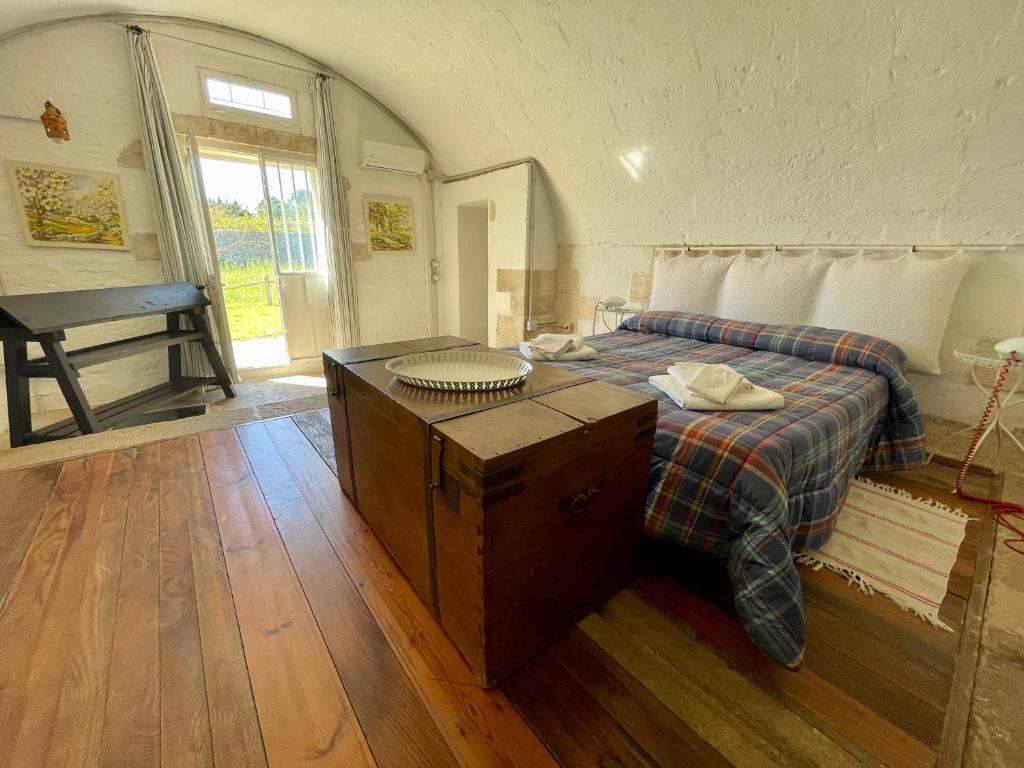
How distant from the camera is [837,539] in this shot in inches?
61.7

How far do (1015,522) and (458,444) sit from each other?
7.63ft

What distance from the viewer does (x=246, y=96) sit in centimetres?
349

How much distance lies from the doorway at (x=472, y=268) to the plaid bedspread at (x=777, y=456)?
296 centimetres

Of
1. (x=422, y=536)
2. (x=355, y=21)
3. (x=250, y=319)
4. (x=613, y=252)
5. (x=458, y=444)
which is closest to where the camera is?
(x=458, y=444)

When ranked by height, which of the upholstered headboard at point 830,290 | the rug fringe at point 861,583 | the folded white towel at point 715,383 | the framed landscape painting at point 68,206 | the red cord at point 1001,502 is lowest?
the rug fringe at point 861,583

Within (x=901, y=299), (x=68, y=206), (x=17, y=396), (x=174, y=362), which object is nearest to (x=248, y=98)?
(x=68, y=206)

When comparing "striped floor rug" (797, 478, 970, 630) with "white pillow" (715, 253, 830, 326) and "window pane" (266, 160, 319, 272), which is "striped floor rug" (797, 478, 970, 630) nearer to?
"white pillow" (715, 253, 830, 326)

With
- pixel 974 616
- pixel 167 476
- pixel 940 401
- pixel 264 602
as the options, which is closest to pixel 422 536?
pixel 264 602

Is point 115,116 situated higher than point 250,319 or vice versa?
point 115,116

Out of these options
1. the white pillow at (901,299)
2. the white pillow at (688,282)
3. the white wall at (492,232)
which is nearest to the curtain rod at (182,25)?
the white wall at (492,232)

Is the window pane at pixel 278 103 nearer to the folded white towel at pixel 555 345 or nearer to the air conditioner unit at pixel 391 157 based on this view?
the air conditioner unit at pixel 391 157

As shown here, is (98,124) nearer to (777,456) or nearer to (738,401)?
(738,401)

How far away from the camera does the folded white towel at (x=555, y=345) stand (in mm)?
1950

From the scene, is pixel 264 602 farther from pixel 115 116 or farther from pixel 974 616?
pixel 115 116
